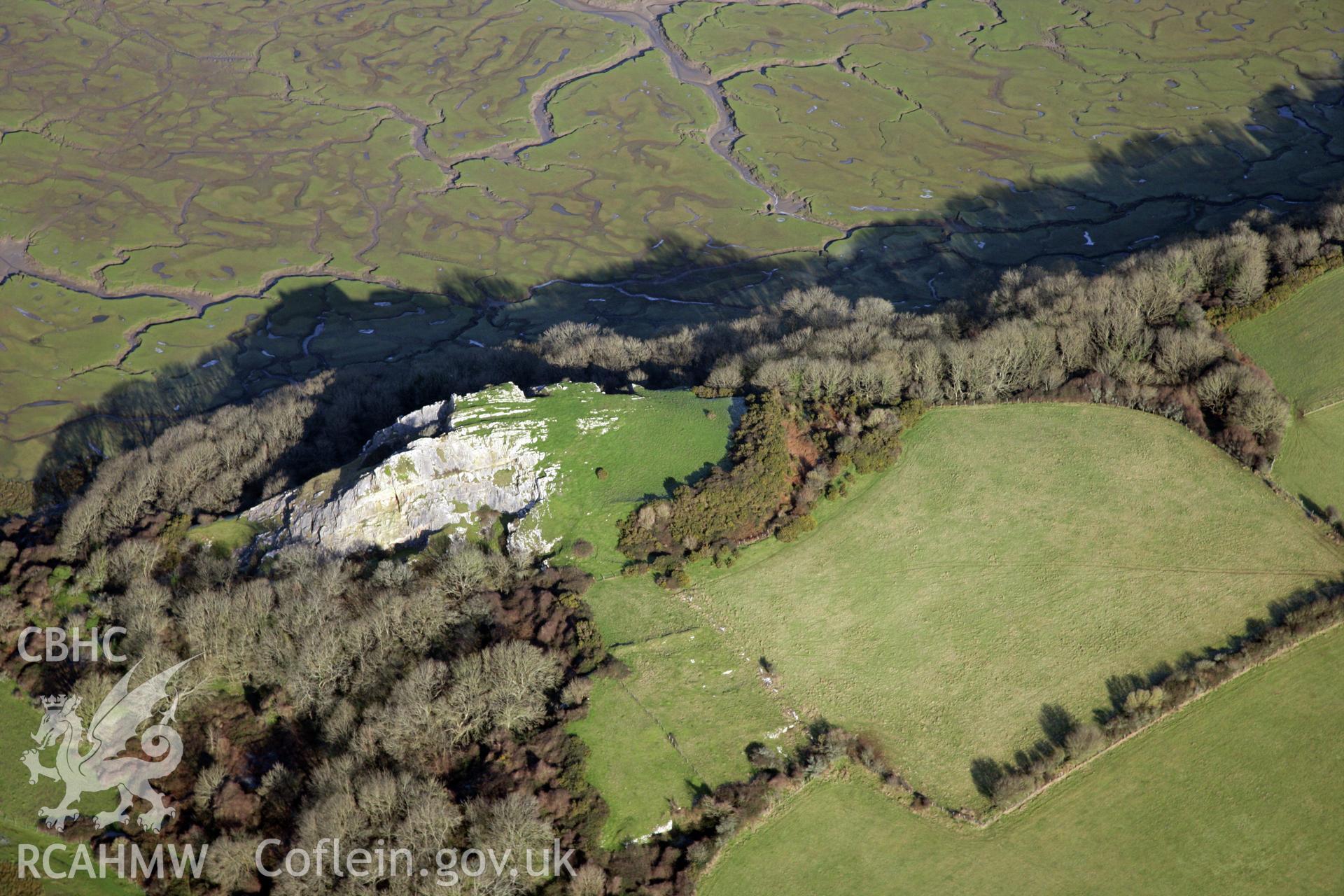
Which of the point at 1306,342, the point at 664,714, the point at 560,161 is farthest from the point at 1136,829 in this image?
the point at 560,161

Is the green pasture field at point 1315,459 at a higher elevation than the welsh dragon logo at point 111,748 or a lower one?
higher

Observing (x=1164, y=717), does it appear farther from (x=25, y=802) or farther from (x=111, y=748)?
(x=25, y=802)

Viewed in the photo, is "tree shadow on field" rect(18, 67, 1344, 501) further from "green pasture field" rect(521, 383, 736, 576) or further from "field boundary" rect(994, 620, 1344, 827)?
"field boundary" rect(994, 620, 1344, 827)

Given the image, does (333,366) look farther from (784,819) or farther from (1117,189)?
(1117,189)

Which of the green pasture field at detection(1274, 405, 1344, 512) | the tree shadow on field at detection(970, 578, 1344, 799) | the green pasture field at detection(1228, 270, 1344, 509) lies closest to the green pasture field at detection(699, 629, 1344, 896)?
the tree shadow on field at detection(970, 578, 1344, 799)

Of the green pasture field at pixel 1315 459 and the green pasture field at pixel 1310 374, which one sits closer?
the green pasture field at pixel 1315 459

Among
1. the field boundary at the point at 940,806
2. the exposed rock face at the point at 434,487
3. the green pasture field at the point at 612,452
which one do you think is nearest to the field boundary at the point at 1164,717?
the field boundary at the point at 940,806

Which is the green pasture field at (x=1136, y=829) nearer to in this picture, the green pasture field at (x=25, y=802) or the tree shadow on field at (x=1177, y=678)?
the tree shadow on field at (x=1177, y=678)
